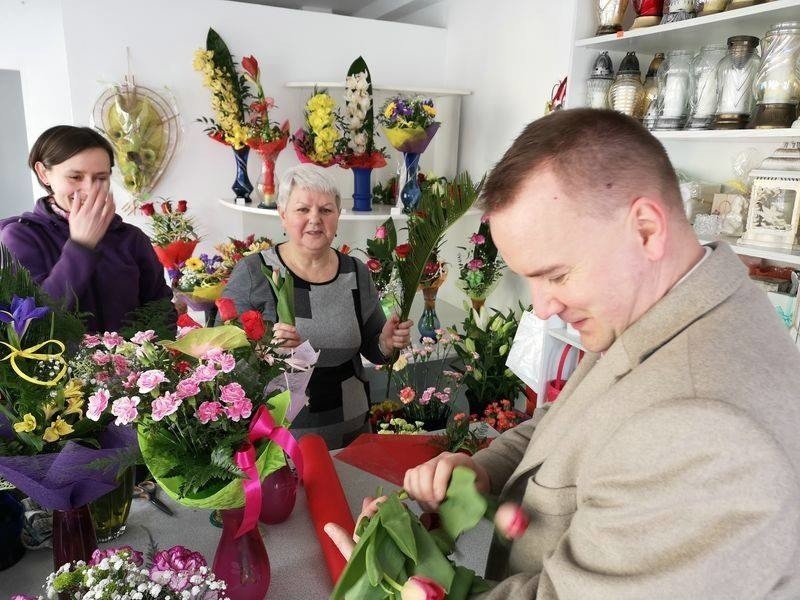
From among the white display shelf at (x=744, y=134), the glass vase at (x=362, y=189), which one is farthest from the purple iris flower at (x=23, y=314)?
the glass vase at (x=362, y=189)

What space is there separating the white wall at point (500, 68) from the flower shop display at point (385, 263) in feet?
2.18

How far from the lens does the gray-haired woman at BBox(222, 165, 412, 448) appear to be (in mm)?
1811

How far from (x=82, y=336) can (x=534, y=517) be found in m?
0.80

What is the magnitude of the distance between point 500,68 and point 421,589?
3240mm

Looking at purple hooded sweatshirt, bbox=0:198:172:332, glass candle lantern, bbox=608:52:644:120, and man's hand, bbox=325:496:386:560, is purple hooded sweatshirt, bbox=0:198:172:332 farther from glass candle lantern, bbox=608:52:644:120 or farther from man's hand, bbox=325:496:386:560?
glass candle lantern, bbox=608:52:644:120

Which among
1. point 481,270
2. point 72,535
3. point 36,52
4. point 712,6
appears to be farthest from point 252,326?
point 36,52

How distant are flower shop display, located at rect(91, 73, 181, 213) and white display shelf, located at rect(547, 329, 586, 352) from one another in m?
2.41

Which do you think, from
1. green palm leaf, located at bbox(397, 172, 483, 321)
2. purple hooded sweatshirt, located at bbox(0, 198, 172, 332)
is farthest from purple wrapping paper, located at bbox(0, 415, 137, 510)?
green palm leaf, located at bbox(397, 172, 483, 321)

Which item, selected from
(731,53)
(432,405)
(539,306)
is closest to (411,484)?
(539,306)

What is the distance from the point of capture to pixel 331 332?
1.84m

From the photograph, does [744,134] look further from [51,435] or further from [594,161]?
[51,435]

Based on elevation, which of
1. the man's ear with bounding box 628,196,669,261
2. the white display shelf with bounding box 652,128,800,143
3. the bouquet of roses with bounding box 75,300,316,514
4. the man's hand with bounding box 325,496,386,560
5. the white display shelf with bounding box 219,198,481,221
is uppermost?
the white display shelf with bounding box 652,128,800,143

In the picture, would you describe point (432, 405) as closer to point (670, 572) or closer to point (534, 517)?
point (534, 517)

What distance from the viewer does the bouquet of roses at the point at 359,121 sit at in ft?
10.5
